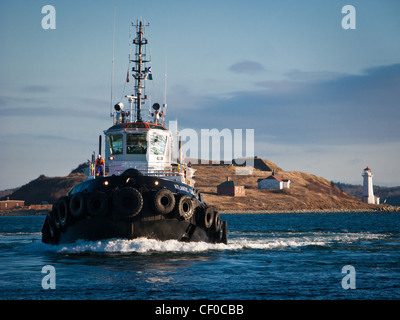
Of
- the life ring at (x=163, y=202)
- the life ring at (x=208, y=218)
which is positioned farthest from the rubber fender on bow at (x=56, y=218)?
the life ring at (x=208, y=218)

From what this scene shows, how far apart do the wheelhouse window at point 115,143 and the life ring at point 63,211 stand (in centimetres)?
456

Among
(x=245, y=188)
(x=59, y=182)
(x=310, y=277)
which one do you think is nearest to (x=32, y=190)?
(x=59, y=182)

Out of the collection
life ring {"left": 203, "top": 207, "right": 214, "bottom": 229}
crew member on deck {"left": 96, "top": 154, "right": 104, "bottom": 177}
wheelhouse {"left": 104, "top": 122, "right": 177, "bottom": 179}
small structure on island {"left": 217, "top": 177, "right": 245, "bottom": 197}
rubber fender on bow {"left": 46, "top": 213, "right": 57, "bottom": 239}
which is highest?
wheelhouse {"left": 104, "top": 122, "right": 177, "bottom": 179}

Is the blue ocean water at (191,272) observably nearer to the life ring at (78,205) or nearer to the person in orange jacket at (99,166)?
the life ring at (78,205)

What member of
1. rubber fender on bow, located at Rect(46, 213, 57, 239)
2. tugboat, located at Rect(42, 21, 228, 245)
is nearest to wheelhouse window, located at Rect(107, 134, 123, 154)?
tugboat, located at Rect(42, 21, 228, 245)

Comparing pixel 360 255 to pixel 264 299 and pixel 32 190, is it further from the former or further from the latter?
pixel 32 190

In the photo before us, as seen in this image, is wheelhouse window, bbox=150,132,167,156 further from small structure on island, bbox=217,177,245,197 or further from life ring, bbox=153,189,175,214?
small structure on island, bbox=217,177,245,197

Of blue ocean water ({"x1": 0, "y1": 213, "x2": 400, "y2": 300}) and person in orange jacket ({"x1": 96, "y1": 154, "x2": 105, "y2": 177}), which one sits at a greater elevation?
person in orange jacket ({"x1": 96, "y1": 154, "x2": 105, "y2": 177})

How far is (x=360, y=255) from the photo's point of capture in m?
25.4

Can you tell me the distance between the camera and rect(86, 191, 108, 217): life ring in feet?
72.7

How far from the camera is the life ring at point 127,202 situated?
22.0m

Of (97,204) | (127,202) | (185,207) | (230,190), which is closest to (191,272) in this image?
(127,202)

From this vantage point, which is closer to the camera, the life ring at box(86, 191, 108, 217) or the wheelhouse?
the life ring at box(86, 191, 108, 217)

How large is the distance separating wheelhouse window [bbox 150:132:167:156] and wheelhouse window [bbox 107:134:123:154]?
1.64m
